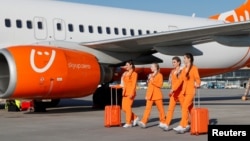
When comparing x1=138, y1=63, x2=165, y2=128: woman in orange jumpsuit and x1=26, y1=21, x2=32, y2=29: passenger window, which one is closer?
x1=138, y1=63, x2=165, y2=128: woman in orange jumpsuit

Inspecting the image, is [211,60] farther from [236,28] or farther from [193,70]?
[193,70]

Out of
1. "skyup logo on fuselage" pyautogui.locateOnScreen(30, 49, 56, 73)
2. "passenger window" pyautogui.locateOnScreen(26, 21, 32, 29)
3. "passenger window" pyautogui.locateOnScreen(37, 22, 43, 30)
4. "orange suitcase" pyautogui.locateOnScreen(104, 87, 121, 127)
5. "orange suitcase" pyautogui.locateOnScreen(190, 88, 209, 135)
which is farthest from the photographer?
"passenger window" pyautogui.locateOnScreen(37, 22, 43, 30)

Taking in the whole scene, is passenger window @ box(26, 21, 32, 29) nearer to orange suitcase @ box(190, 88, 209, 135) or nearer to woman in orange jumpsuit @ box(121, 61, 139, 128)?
woman in orange jumpsuit @ box(121, 61, 139, 128)

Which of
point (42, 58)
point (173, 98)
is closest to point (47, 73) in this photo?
point (42, 58)

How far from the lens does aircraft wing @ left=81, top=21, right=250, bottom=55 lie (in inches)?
535

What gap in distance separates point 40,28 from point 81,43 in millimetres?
1434

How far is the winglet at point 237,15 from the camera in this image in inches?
893

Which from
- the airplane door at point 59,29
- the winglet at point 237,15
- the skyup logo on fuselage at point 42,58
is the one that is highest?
the winglet at point 237,15

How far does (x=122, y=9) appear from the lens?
1870 cm

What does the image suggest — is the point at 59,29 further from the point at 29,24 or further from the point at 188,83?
the point at 188,83

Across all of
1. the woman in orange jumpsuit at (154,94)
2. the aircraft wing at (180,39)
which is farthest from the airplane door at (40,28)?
the woman in orange jumpsuit at (154,94)

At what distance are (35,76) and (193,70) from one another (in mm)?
4823

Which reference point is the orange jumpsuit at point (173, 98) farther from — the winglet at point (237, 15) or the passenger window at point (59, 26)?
the winglet at point (237, 15)

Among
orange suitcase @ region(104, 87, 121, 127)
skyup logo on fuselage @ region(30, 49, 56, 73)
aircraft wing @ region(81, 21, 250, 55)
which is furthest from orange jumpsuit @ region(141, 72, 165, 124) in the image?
aircraft wing @ region(81, 21, 250, 55)
